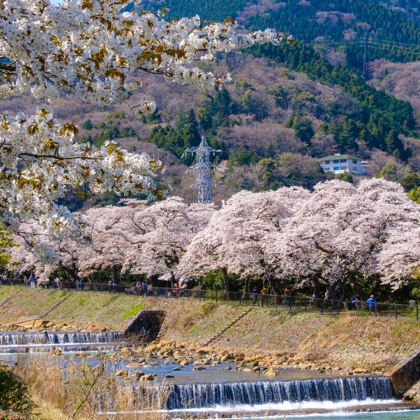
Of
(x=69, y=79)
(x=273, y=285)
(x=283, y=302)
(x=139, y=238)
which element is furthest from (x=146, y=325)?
(x=69, y=79)

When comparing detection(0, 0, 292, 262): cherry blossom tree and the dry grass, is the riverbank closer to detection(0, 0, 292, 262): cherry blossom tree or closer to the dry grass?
the dry grass

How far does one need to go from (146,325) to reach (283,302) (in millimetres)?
7178

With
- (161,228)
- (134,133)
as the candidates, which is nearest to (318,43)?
(134,133)

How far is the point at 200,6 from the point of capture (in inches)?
7180

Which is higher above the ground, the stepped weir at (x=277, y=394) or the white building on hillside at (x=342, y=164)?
the white building on hillside at (x=342, y=164)

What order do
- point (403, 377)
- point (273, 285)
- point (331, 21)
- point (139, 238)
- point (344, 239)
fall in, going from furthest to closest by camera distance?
point (331, 21) < point (139, 238) < point (273, 285) < point (344, 239) < point (403, 377)

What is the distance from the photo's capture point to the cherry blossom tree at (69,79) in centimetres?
662

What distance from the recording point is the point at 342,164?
89.6m

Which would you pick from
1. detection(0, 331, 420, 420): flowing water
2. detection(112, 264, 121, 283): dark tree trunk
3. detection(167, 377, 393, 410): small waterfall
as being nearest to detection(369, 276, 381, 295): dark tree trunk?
detection(0, 331, 420, 420): flowing water

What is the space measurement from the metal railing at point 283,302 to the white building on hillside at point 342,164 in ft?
173

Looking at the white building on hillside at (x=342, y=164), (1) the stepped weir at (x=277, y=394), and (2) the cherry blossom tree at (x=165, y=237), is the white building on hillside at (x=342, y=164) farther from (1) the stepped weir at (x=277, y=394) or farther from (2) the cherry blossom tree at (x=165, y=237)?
(1) the stepped weir at (x=277, y=394)

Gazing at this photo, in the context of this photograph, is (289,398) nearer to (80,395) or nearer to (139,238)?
(80,395)

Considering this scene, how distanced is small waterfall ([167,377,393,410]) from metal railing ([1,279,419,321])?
4480 mm

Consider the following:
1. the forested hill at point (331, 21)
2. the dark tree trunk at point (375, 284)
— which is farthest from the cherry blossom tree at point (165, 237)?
the forested hill at point (331, 21)
